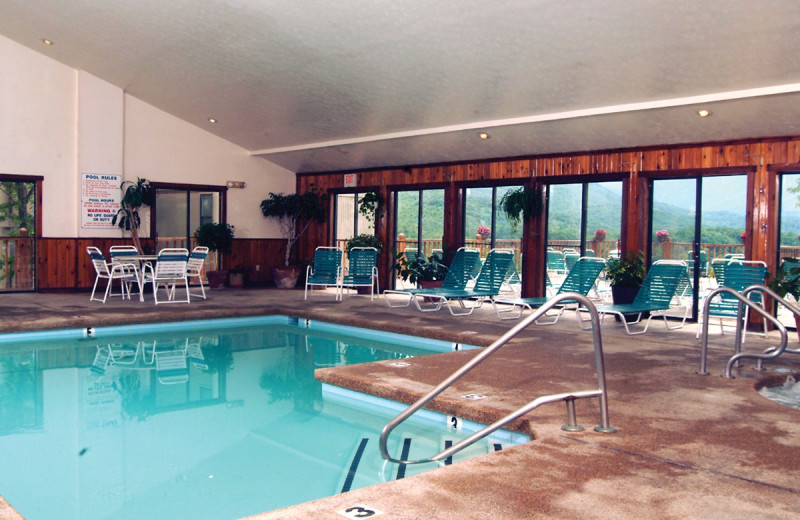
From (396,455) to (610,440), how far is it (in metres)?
1.40

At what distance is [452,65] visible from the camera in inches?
318

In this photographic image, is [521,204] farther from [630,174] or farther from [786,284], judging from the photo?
[786,284]

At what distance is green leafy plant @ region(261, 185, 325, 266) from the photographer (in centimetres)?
1367

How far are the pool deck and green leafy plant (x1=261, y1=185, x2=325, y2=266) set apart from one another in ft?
22.1

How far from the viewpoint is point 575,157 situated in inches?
390

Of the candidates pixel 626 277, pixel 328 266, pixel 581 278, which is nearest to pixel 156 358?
pixel 328 266

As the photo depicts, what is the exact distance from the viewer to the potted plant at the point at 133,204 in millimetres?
11773

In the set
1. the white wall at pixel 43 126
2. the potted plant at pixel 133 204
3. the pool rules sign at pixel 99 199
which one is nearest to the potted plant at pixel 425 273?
the potted plant at pixel 133 204

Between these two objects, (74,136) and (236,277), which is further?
(236,277)

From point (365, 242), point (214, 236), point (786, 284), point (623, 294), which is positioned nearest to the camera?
point (786, 284)

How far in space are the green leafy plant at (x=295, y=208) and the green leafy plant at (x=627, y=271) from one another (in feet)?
21.5

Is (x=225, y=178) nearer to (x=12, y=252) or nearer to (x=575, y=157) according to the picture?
(x=12, y=252)

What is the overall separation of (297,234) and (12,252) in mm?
5300

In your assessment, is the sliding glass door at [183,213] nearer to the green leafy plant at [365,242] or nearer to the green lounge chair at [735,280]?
the green leafy plant at [365,242]
